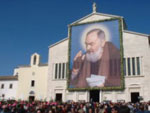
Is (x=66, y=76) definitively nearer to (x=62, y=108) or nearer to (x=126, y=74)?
(x=126, y=74)

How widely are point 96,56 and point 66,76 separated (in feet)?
21.8

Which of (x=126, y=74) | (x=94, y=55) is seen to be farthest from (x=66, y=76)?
(x=126, y=74)

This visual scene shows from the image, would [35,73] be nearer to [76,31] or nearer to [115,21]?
[76,31]

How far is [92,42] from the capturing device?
122 ft

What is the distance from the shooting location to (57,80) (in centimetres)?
3838

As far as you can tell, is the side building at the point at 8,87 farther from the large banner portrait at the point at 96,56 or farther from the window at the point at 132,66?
the window at the point at 132,66

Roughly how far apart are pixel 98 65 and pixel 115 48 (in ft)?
13.5

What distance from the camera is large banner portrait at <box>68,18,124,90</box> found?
1337 inches

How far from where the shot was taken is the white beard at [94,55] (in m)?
35.8

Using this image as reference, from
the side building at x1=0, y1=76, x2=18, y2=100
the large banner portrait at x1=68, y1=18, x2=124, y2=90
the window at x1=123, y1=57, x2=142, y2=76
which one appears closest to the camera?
the window at x1=123, y1=57, x2=142, y2=76

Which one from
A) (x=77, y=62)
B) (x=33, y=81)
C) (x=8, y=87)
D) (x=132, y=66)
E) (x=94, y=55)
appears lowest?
(x=8, y=87)

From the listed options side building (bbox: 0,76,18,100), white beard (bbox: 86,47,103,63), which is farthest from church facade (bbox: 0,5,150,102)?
white beard (bbox: 86,47,103,63)

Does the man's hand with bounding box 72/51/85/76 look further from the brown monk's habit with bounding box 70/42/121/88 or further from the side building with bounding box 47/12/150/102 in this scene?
the side building with bounding box 47/12/150/102

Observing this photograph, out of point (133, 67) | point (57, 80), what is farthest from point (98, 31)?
point (57, 80)
